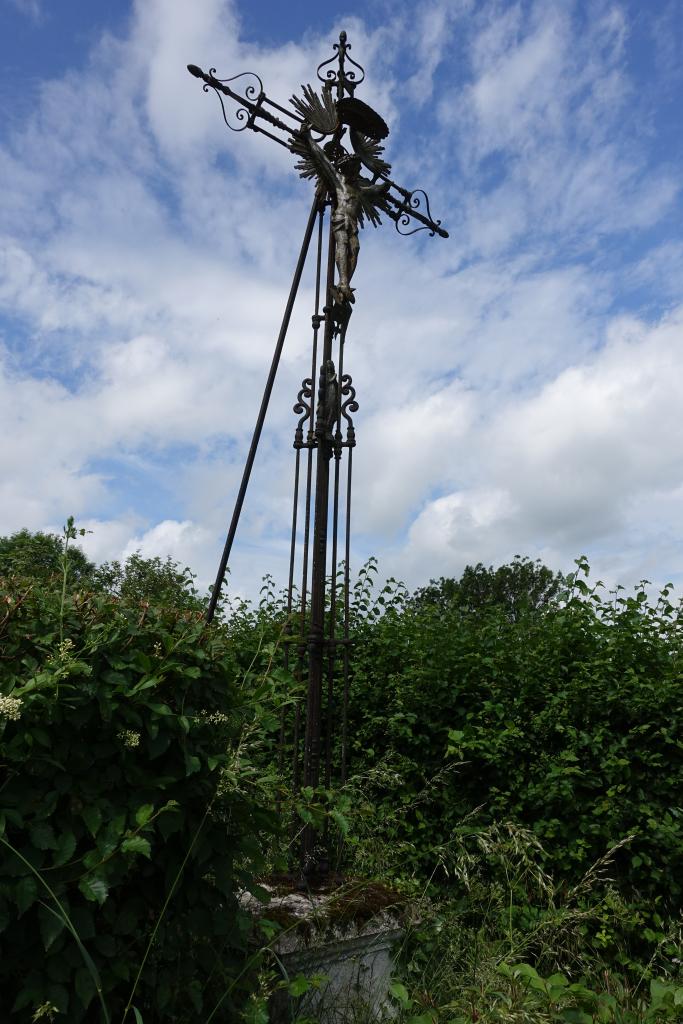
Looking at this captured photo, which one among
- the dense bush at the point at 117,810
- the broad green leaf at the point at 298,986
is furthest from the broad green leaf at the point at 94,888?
the broad green leaf at the point at 298,986

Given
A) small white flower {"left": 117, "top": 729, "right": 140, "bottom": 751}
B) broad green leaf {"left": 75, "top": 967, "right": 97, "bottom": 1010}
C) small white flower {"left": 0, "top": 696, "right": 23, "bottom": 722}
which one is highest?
small white flower {"left": 0, "top": 696, "right": 23, "bottom": 722}

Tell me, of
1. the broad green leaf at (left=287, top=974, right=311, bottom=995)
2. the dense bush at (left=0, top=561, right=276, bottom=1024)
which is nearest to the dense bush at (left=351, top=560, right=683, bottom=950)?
the broad green leaf at (left=287, top=974, right=311, bottom=995)

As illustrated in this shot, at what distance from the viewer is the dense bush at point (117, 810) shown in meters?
1.91

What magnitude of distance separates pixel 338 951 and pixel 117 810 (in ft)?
5.57

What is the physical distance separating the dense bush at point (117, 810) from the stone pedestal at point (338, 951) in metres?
0.72

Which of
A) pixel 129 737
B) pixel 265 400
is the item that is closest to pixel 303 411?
pixel 265 400

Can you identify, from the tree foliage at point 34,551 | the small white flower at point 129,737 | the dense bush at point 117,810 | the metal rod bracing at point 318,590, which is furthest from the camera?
the tree foliage at point 34,551

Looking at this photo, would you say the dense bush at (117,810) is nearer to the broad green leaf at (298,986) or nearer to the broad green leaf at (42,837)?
the broad green leaf at (42,837)

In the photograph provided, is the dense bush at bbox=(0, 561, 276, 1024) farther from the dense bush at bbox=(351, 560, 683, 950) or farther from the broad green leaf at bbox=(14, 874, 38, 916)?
the dense bush at bbox=(351, 560, 683, 950)

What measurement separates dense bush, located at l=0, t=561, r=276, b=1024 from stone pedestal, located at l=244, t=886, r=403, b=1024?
0.72 m

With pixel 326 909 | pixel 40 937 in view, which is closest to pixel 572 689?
pixel 326 909

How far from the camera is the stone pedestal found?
3.01 meters

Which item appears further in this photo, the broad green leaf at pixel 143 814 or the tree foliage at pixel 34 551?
the tree foliage at pixel 34 551

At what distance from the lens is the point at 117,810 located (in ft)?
6.66
